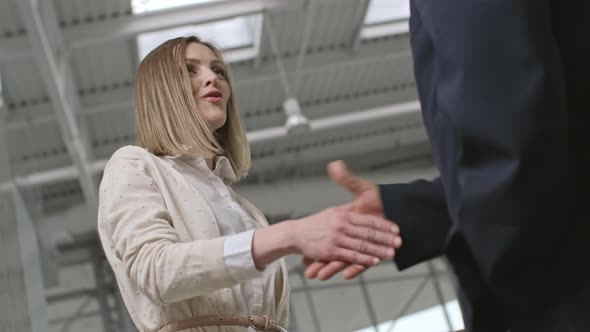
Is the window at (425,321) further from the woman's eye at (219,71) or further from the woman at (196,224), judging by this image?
the woman at (196,224)

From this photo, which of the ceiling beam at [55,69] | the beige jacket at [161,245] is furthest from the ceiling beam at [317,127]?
the beige jacket at [161,245]

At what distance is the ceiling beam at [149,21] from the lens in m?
5.74

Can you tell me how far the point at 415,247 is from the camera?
0.80 m

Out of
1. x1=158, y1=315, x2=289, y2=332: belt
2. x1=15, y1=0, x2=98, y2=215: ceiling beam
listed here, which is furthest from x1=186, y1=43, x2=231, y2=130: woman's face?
x1=15, y1=0, x2=98, y2=215: ceiling beam

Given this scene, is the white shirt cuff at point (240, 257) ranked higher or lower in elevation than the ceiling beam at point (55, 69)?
lower

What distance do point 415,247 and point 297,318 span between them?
9651mm

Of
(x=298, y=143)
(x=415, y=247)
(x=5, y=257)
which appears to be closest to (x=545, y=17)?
(x=415, y=247)

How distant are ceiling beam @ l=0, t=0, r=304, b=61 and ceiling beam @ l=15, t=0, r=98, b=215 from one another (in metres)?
0.16

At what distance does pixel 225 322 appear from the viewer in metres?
1.22

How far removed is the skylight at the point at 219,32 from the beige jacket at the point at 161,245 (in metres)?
4.65

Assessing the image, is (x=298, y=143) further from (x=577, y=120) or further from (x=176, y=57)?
(x=577, y=120)

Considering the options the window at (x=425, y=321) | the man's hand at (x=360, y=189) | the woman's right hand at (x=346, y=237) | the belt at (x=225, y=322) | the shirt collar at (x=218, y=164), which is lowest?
the window at (x=425, y=321)

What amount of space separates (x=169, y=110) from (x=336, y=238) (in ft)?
2.16

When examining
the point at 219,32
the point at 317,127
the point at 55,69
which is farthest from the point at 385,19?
the point at 55,69
